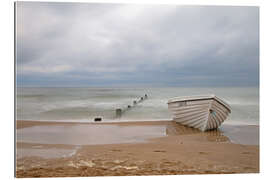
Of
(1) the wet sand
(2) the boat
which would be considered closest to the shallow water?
(1) the wet sand

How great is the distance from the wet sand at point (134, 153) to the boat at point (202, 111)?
0.71 ft

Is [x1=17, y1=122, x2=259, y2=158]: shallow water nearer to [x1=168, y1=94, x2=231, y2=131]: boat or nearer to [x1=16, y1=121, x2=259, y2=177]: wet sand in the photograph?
[x1=16, y1=121, x2=259, y2=177]: wet sand

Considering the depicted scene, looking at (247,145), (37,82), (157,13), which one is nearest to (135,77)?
(157,13)

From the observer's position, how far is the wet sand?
3.07 meters

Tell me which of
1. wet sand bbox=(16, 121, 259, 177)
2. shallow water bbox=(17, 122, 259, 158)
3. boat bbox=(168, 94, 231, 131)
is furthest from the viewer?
boat bbox=(168, 94, 231, 131)

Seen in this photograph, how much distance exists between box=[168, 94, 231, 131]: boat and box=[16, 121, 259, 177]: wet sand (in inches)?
8.5

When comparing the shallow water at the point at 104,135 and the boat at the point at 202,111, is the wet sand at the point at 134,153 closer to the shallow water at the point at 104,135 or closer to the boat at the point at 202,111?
the shallow water at the point at 104,135

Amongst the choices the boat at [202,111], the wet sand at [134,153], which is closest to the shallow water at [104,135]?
the wet sand at [134,153]

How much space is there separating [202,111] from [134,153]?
1.99 metres

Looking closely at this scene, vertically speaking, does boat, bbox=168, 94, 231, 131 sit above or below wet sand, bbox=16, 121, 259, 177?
above

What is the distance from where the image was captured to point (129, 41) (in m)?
4.58

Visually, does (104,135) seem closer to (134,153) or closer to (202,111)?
(134,153)

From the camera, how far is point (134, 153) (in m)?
3.47
